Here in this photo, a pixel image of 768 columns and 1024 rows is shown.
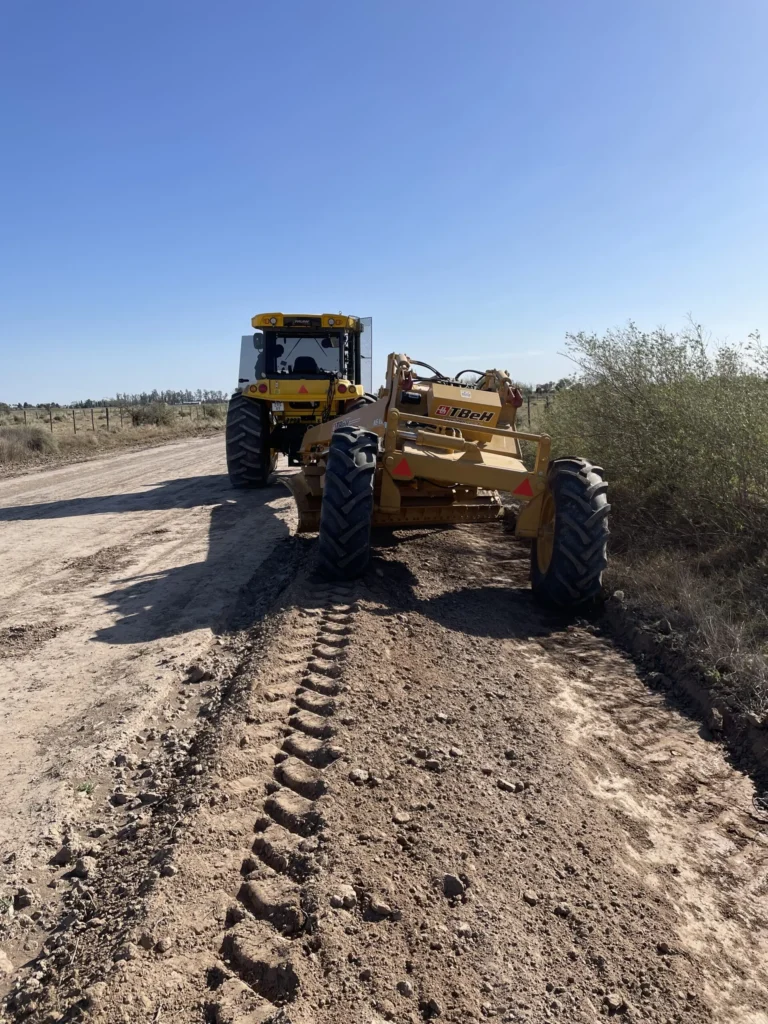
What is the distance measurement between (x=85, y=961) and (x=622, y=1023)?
1560 millimetres

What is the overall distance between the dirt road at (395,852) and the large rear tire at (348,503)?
870 millimetres

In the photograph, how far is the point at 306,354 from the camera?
38.3 feet

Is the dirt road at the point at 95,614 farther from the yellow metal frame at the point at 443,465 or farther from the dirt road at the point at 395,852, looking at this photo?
the yellow metal frame at the point at 443,465

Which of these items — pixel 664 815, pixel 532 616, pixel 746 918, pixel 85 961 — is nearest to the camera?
pixel 85 961

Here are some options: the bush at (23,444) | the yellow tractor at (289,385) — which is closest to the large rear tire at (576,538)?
the yellow tractor at (289,385)

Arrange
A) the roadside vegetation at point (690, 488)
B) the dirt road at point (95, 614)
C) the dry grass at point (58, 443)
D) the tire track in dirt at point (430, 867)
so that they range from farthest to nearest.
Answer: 1. the dry grass at point (58, 443)
2. the roadside vegetation at point (690, 488)
3. the dirt road at point (95, 614)
4. the tire track in dirt at point (430, 867)

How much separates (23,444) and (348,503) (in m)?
16.0

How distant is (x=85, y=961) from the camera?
7.21 feet

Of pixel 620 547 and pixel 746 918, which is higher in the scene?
pixel 620 547

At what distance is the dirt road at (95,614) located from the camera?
11.0 feet

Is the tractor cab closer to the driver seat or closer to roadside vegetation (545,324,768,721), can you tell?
the driver seat

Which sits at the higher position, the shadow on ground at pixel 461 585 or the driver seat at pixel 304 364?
the driver seat at pixel 304 364

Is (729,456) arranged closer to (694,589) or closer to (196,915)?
(694,589)

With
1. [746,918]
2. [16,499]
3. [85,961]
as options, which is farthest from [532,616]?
[16,499]
